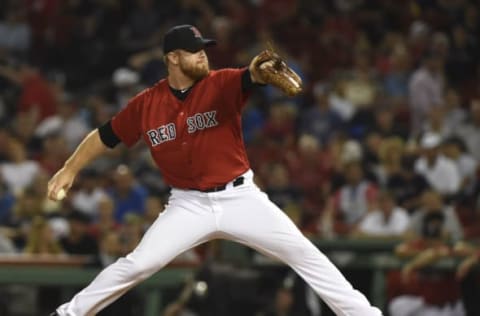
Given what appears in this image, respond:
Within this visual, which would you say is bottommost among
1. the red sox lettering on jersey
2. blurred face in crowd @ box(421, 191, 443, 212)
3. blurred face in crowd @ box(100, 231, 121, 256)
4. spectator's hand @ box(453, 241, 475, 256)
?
spectator's hand @ box(453, 241, 475, 256)

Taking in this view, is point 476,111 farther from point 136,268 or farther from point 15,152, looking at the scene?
point 136,268

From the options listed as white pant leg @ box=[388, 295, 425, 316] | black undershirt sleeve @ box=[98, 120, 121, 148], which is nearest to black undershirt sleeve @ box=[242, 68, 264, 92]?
black undershirt sleeve @ box=[98, 120, 121, 148]

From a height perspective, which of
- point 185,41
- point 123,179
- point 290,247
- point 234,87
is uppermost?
point 185,41

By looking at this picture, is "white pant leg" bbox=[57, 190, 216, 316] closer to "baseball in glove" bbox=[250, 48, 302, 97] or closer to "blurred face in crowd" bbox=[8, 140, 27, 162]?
"baseball in glove" bbox=[250, 48, 302, 97]

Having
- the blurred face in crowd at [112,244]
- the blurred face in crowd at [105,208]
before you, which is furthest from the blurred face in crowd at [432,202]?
the blurred face in crowd at [105,208]

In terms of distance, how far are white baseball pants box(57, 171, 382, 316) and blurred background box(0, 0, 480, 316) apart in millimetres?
3395

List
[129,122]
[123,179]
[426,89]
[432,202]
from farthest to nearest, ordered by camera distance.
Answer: [426,89], [123,179], [432,202], [129,122]

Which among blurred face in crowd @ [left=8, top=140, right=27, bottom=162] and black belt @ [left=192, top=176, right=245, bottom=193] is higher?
blurred face in crowd @ [left=8, top=140, right=27, bottom=162]

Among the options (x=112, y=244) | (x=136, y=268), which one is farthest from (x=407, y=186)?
(x=136, y=268)

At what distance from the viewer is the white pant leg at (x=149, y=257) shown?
20.8ft

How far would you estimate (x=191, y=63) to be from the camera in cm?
652

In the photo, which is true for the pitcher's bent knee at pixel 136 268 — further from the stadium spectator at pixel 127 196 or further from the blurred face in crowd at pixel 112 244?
the stadium spectator at pixel 127 196

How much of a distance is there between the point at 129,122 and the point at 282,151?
6.20 meters

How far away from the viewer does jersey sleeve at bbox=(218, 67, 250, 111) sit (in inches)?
249
